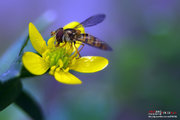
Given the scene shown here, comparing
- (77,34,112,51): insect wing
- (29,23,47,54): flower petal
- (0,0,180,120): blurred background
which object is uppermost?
(29,23,47,54): flower petal

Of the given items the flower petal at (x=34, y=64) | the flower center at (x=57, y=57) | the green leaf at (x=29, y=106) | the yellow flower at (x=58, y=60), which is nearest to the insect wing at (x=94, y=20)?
the yellow flower at (x=58, y=60)

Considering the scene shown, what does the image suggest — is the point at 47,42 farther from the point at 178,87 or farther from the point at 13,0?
the point at 13,0

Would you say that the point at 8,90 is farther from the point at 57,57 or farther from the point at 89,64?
the point at 89,64

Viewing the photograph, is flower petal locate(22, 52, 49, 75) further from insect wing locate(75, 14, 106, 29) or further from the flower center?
insect wing locate(75, 14, 106, 29)

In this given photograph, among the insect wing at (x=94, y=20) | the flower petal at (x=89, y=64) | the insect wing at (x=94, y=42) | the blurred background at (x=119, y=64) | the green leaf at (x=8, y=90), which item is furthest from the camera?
the blurred background at (x=119, y=64)

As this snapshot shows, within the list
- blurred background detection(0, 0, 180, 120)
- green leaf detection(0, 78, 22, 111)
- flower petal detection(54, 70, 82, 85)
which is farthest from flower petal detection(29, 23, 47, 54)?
blurred background detection(0, 0, 180, 120)

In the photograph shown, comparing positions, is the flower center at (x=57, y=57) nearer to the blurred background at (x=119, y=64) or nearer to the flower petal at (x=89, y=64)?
the flower petal at (x=89, y=64)

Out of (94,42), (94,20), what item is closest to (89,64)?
(94,42)

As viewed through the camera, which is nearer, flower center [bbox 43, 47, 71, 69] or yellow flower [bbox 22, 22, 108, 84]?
yellow flower [bbox 22, 22, 108, 84]
